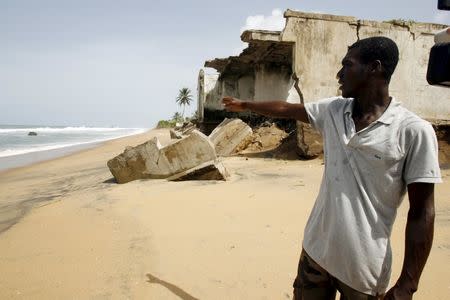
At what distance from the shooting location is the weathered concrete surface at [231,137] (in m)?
10.8

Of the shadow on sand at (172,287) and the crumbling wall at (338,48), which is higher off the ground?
the crumbling wall at (338,48)

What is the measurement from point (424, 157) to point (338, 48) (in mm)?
8613

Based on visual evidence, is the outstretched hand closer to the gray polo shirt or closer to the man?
the man

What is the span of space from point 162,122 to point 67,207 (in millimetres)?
50297

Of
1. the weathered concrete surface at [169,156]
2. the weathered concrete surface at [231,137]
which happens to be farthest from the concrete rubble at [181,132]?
the weathered concrete surface at [169,156]

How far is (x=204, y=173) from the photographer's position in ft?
22.6

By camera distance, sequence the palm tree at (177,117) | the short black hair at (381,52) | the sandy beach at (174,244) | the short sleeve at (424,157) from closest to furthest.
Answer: the short sleeve at (424,157)
the short black hair at (381,52)
the sandy beach at (174,244)
the palm tree at (177,117)

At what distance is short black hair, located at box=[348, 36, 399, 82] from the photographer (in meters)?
1.60

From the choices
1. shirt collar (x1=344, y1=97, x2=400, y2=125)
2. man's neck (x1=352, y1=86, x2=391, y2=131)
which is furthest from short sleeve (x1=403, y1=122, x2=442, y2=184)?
man's neck (x1=352, y1=86, x2=391, y2=131)

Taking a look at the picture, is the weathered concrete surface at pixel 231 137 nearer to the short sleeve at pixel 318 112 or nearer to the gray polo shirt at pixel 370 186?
the short sleeve at pixel 318 112

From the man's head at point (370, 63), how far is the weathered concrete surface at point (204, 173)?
5.22m

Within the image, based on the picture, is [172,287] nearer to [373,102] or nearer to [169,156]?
[373,102]

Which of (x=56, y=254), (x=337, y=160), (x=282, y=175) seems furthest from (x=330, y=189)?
(x=282, y=175)

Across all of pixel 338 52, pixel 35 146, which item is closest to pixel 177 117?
pixel 35 146
